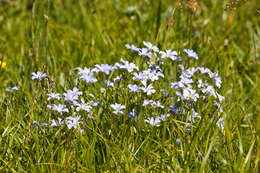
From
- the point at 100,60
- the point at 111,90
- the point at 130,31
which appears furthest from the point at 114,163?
the point at 130,31

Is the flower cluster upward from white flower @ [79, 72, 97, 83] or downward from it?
downward

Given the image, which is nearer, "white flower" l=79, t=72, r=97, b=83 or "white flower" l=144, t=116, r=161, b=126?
"white flower" l=144, t=116, r=161, b=126

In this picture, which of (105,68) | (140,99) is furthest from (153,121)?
(105,68)

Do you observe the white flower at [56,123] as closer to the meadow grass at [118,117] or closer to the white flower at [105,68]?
the meadow grass at [118,117]

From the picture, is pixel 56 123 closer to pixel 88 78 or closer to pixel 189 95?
pixel 88 78

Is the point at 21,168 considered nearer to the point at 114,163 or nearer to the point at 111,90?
the point at 114,163

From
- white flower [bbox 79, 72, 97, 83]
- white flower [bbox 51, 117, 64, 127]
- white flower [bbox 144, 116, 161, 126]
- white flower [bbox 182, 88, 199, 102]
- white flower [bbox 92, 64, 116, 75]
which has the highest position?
white flower [bbox 92, 64, 116, 75]

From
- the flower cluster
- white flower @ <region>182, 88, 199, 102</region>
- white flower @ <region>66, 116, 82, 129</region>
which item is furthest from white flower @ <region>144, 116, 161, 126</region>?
white flower @ <region>66, 116, 82, 129</region>

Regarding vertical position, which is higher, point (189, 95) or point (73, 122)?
point (189, 95)

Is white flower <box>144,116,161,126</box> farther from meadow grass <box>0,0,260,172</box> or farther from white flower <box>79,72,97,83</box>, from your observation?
white flower <box>79,72,97,83</box>
